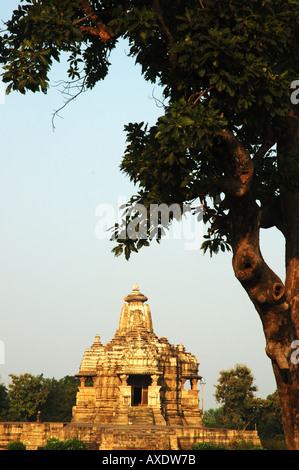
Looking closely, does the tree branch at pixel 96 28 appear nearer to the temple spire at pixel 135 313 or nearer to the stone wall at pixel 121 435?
the stone wall at pixel 121 435

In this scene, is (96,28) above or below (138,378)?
below

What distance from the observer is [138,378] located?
45188 mm

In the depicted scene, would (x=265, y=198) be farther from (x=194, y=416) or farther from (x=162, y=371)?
(x=194, y=416)

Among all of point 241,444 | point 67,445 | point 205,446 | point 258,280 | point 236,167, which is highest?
point 236,167

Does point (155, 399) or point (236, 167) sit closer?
point (236, 167)

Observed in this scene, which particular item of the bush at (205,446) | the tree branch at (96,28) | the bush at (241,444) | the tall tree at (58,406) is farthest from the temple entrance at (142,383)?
the tree branch at (96,28)

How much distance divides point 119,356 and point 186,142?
3853 centimetres

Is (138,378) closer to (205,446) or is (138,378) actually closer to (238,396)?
(205,446)

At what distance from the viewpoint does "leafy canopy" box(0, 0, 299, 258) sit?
9078 millimetres

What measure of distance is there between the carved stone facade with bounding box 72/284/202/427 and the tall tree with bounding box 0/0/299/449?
31911mm

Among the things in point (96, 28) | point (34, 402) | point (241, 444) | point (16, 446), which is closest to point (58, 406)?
point (34, 402)

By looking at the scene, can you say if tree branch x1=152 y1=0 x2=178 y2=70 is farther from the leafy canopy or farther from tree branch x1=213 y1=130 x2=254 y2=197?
tree branch x1=213 y1=130 x2=254 y2=197

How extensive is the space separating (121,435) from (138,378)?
12338 mm
